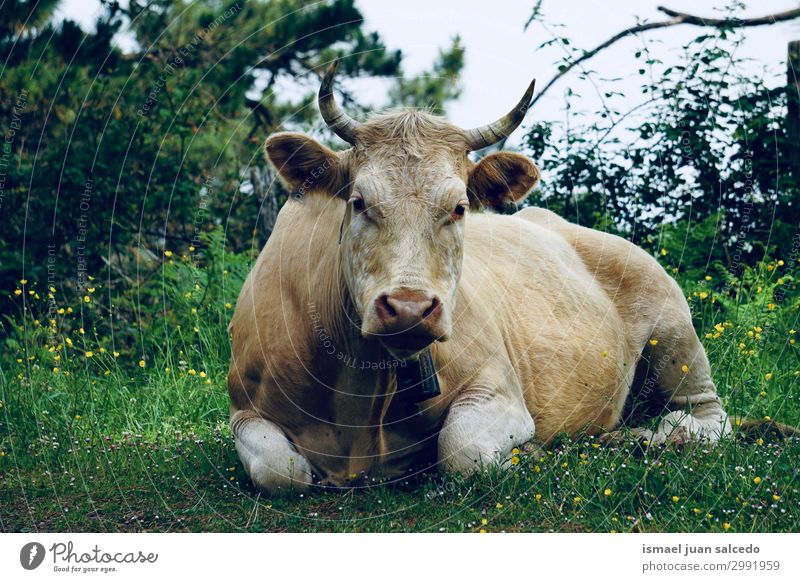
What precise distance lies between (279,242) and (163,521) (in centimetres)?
189

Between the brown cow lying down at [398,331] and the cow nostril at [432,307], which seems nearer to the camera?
the cow nostril at [432,307]

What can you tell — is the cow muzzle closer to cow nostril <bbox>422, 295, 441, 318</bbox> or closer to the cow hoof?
cow nostril <bbox>422, 295, 441, 318</bbox>

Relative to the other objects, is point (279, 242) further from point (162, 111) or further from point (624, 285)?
point (162, 111)

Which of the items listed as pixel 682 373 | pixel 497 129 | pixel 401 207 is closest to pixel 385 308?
pixel 401 207

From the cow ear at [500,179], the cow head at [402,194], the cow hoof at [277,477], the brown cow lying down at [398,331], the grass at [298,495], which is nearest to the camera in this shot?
the cow head at [402,194]

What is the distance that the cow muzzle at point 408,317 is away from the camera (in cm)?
482

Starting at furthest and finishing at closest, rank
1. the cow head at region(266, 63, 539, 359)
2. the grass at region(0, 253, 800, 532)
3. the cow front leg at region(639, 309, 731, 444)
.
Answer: the cow front leg at region(639, 309, 731, 444)
the grass at region(0, 253, 800, 532)
the cow head at region(266, 63, 539, 359)

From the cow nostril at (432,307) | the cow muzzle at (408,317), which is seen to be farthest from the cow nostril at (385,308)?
the cow nostril at (432,307)

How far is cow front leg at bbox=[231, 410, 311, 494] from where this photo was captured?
18.9 feet

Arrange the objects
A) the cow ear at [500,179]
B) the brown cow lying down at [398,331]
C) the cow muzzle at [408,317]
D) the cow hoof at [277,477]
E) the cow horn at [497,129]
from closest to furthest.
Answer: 1. the cow muzzle at [408,317]
2. the brown cow lying down at [398,331]
3. the cow horn at [497,129]
4. the cow hoof at [277,477]
5. the cow ear at [500,179]
